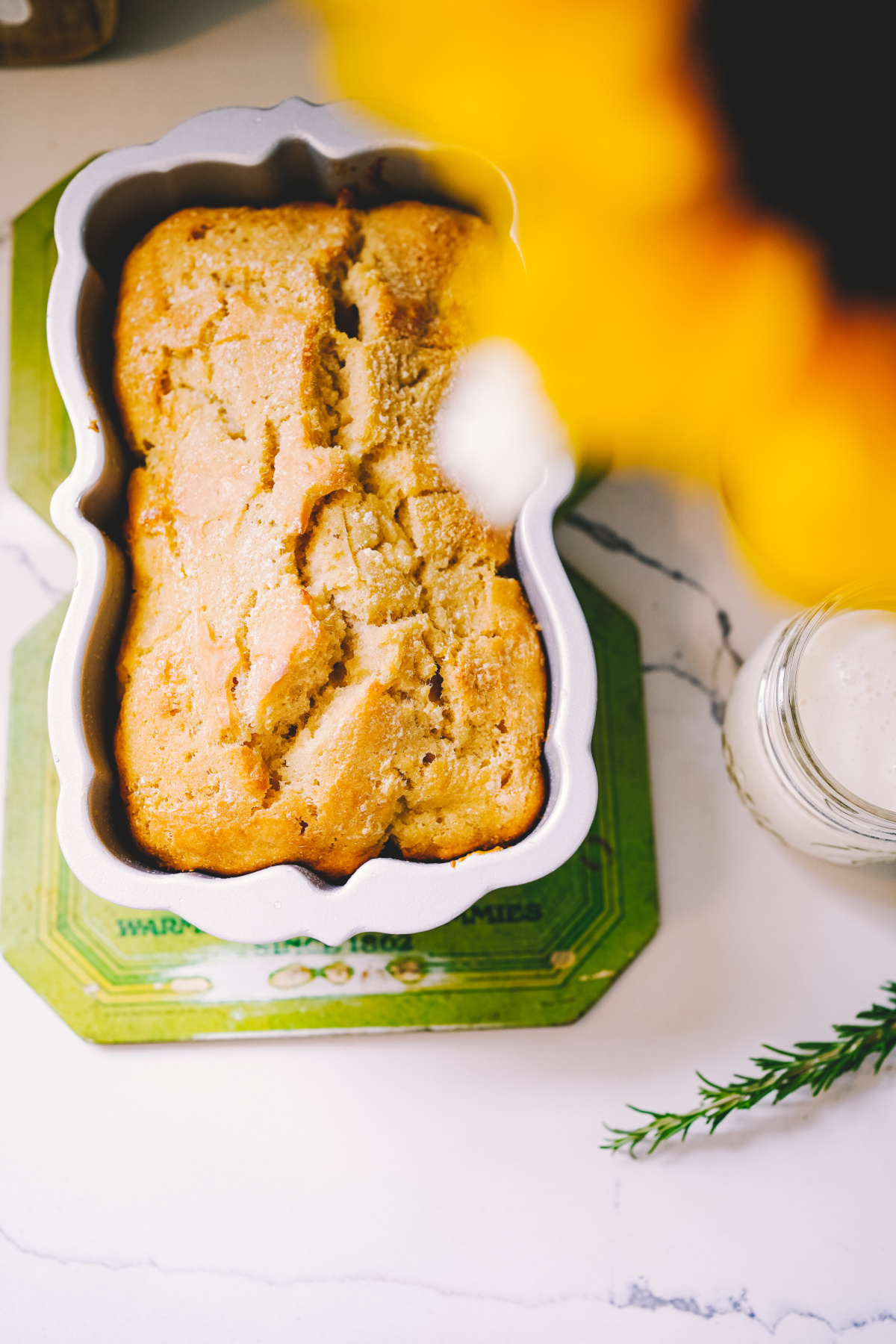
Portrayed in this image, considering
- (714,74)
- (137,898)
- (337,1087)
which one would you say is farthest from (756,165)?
(337,1087)

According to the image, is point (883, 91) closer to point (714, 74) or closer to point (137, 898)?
point (714, 74)

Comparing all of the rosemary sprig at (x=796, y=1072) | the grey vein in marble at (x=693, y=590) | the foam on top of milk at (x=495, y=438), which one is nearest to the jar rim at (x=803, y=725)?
the grey vein in marble at (x=693, y=590)

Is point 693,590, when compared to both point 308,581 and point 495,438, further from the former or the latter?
point 308,581

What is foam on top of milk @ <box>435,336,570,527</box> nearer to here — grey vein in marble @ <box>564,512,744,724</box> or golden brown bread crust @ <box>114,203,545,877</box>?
golden brown bread crust @ <box>114,203,545,877</box>

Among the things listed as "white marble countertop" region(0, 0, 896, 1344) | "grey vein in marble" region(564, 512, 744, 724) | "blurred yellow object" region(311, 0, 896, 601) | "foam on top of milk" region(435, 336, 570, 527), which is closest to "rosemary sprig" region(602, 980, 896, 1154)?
"white marble countertop" region(0, 0, 896, 1344)

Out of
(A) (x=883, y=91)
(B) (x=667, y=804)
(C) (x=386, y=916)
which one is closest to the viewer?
(C) (x=386, y=916)

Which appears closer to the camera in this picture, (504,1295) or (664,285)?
(504,1295)

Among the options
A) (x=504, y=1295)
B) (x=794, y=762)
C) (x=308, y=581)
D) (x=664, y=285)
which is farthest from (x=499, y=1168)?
(x=664, y=285)
